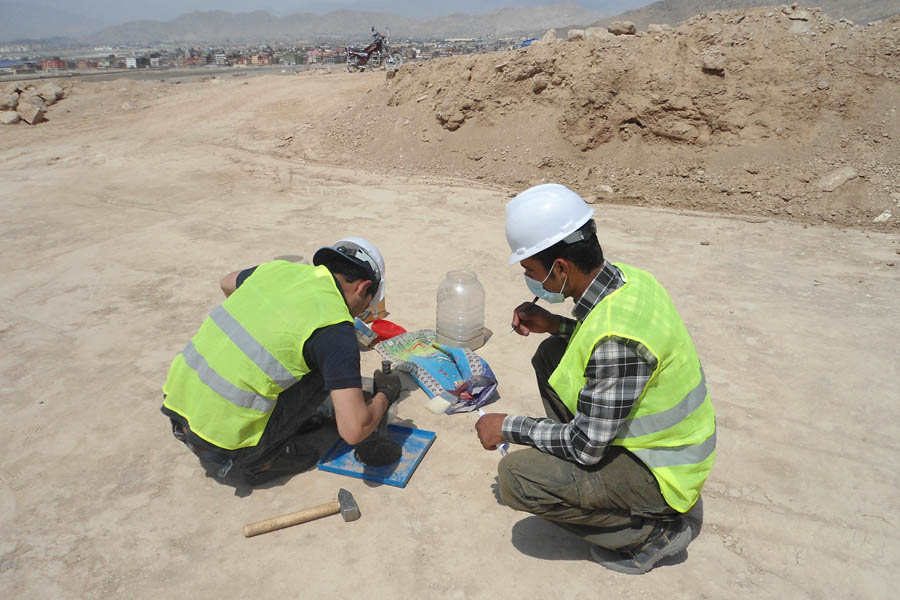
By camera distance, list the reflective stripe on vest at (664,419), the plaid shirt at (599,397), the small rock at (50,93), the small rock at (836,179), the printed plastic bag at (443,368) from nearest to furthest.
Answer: the plaid shirt at (599,397)
the reflective stripe on vest at (664,419)
the printed plastic bag at (443,368)
the small rock at (836,179)
the small rock at (50,93)

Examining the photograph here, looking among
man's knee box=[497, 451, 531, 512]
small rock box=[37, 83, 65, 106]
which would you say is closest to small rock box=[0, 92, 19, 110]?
small rock box=[37, 83, 65, 106]

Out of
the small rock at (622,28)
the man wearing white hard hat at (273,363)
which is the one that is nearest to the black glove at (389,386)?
the man wearing white hard hat at (273,363)

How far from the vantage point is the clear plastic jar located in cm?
454

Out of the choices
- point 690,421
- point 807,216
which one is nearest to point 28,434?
point 690,421

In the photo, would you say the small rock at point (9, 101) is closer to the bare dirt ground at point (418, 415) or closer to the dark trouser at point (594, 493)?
the bare dirt ground at point (418, 415)

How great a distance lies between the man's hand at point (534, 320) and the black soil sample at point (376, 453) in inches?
40.1

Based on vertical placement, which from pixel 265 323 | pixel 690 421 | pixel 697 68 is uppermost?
pixel 697 68

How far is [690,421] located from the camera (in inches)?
90.1

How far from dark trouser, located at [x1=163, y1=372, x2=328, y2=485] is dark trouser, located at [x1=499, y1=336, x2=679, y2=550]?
1.17m

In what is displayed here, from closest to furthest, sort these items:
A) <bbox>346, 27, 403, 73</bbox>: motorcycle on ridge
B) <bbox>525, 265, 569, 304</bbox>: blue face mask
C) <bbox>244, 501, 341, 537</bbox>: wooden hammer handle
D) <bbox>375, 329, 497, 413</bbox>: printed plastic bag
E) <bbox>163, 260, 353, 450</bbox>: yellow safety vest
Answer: <bbox>525, 265, 569, 304</bbox>: blue face mask → <bbox>163, 260, 353, 450</bbox>: yellow safety vest → <bbox>244, 501, 341, 537</bbox>: wooden hammer handle → <bbox>375, 329, 497, 413</bbox>: printed plastic bag → <bbox>346, 27, 403, 73</bbox>: motorcycle on ridge

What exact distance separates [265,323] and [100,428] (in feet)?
5.99

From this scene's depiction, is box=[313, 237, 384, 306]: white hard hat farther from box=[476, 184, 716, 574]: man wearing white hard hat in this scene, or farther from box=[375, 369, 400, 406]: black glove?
box=[476, 184, 716, 574]: man wearing white hard hat

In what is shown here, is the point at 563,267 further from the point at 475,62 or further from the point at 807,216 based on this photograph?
the point at 475,62

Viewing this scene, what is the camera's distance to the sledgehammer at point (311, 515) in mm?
2719
